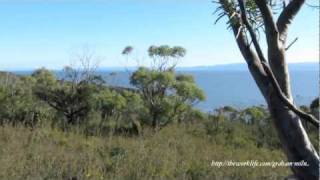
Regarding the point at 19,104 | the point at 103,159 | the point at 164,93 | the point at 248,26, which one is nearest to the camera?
the point at 248,26

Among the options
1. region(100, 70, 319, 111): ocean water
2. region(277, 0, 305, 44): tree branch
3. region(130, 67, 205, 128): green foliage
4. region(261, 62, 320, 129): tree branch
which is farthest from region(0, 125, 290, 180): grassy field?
region(130, 67, 205, 128): green foliage

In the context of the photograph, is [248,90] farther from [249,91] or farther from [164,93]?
[164,93]

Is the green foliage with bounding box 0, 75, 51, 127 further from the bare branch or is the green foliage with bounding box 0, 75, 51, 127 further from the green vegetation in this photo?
the bare branch

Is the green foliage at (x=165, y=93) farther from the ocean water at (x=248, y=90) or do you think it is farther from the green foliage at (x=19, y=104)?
the green foliage at (x=19, y=104)

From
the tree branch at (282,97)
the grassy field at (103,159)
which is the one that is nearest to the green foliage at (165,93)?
the grassy field at (103,159)

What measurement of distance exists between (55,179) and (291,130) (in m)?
4.10

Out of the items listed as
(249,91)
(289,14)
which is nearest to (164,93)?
(249,91)

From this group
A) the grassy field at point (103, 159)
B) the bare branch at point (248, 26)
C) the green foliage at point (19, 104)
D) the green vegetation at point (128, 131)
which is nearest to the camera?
the bare branch at point (248, 26)

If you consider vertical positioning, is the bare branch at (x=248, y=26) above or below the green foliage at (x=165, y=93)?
above

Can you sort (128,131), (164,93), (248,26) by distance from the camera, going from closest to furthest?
1. (248,26)
2. (128,131)
3. (164,93)

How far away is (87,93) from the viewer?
1449 centimetres

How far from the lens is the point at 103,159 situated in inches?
262

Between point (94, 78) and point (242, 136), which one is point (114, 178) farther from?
point (94, 78)

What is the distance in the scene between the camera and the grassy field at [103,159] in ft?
18.4
